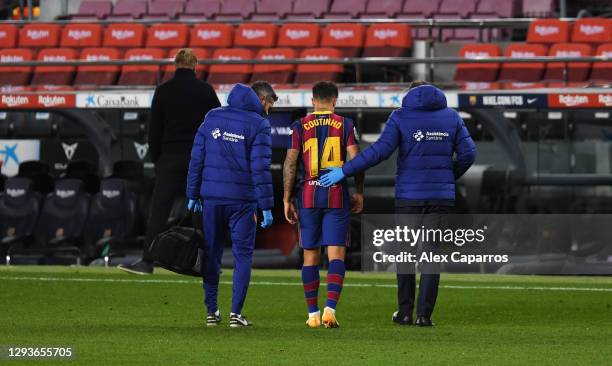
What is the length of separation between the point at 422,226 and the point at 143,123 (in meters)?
9.39

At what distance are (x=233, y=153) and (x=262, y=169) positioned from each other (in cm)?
24

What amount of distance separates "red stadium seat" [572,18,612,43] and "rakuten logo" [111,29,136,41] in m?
7.68

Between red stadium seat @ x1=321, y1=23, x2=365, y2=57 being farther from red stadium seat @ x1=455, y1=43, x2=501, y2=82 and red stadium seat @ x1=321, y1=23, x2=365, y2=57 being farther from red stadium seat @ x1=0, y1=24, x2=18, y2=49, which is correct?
red stadium seat @ x1=0, y1=24, x2=18, y2=49

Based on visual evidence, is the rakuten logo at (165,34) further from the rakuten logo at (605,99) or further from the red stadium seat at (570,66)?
the rakuten logo at (605,99)

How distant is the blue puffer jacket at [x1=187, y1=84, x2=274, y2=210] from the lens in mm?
9984

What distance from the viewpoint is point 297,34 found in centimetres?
2381

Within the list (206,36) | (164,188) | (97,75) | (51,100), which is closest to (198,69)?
(97,75)

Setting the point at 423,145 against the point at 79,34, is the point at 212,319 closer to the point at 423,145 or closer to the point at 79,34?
the point at 423,145

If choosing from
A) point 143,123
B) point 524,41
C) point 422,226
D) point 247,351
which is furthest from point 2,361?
point 524,41

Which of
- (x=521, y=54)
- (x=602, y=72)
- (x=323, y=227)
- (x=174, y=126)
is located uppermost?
(x=521, y=54)

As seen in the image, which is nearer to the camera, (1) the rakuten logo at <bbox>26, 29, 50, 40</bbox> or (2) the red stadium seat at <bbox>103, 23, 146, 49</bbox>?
(2) the red stadium seat at <bbox>103, 23, 146, 49</bbox>

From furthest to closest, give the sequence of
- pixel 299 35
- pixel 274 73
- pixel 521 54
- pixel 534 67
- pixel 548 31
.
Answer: pixel 299 35 < pixel 548 31 < pixel 521 54 < pixel 274 73 < pixel 534 67

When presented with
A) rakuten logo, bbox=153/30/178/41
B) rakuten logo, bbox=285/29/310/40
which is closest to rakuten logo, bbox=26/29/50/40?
rakuten logo, bbox=153/30/178/41

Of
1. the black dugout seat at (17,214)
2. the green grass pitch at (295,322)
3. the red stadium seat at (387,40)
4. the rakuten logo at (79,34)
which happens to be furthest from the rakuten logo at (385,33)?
the green grass pitch at (295,322)
